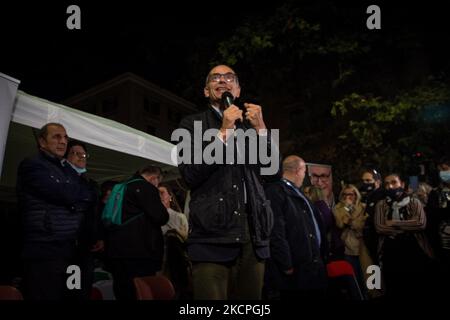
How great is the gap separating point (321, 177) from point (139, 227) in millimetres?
4327

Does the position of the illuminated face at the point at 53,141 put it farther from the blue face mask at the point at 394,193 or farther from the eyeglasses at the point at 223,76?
the blue face mask at the point at 394,193

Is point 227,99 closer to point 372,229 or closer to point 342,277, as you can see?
point 342,277

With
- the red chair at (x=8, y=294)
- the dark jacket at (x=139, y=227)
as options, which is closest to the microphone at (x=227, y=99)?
the red chair at (x=8, y=294)

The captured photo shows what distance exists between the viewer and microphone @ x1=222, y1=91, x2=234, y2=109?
256 cm

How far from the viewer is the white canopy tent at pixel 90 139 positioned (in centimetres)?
431

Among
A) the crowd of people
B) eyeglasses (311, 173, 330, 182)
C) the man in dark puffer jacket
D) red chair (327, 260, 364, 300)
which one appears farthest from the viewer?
eyeglasses (311, 173, 330, 182)

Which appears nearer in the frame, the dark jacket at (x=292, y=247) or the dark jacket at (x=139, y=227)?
the dark jacket at (x=292, y=247)

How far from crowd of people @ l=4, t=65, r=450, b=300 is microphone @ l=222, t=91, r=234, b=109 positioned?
51mm

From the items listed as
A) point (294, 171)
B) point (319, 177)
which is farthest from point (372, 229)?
point (294, 171)

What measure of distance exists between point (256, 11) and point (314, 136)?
9.69 feet

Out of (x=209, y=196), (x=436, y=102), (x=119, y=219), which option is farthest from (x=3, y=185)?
(x=436, y=102)

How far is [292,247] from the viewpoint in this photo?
4047 millimetres

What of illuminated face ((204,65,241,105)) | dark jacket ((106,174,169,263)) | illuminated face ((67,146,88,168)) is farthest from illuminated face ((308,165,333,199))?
illuminated face ((204,65,241,105))

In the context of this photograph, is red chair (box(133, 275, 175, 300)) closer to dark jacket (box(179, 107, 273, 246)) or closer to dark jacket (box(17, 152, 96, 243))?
dark jacket (box(179, 107, 273, 246))
